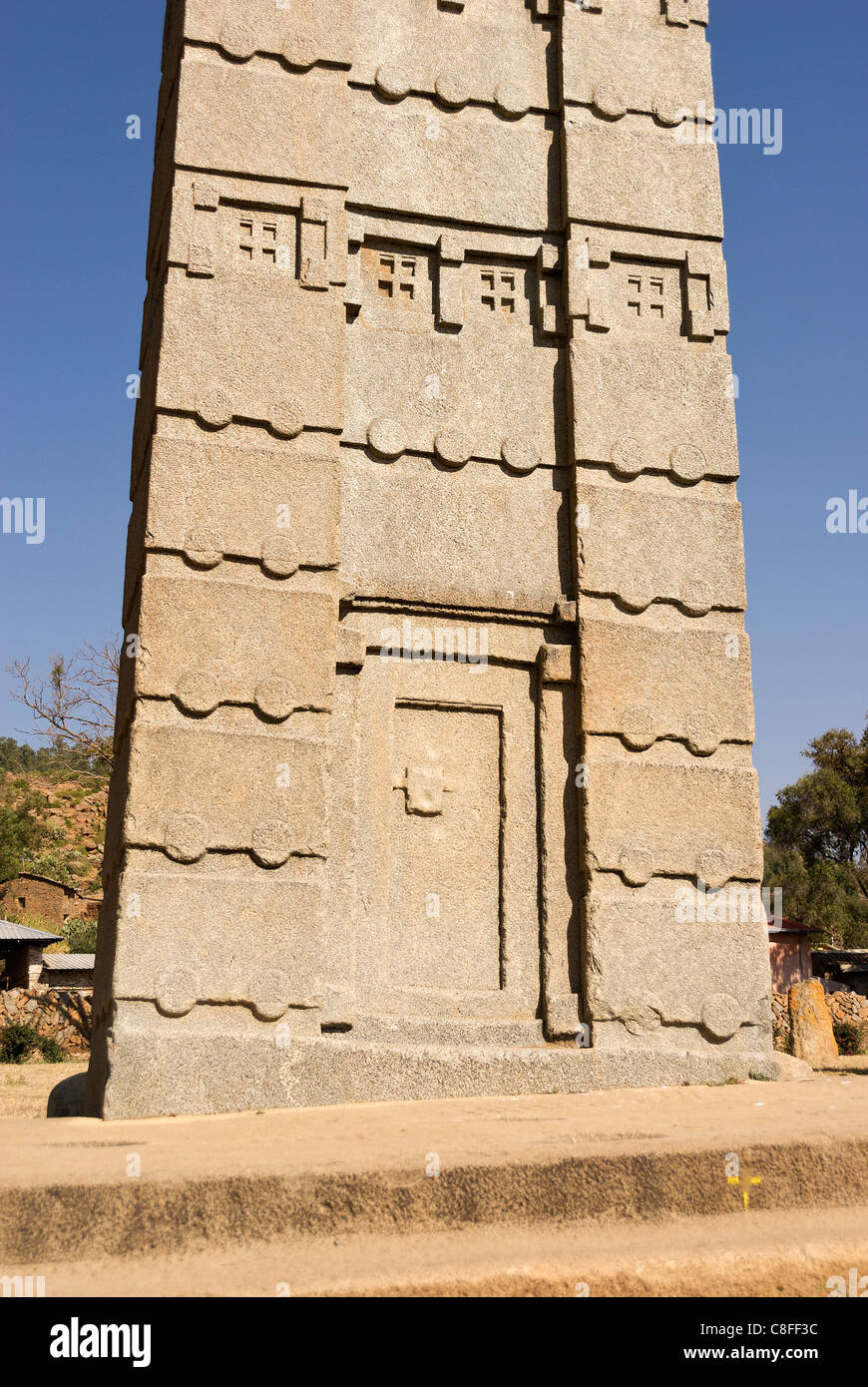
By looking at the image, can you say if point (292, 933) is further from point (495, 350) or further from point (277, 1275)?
point (495, 350)

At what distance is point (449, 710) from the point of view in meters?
6.70

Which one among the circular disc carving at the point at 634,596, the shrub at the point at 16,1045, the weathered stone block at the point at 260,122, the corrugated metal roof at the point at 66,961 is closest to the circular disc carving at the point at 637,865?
the circular disc carving at the point at 634,596

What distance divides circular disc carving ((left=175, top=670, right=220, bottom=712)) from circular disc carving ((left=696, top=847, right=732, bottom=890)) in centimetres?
274

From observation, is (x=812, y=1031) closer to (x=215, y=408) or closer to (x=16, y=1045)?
(x=215, y=408)

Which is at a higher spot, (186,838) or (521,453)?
(521,453)

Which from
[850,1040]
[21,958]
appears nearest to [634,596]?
[850,1040]

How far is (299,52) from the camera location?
6992 mm

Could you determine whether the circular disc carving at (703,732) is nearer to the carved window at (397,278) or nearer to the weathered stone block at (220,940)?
the weathered stone block at (220,940)

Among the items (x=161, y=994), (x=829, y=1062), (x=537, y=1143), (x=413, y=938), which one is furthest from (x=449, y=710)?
(x=829, y=1062)

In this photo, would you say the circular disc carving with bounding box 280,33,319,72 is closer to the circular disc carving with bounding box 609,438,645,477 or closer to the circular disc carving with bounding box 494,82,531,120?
the circular disc carving with bounding box 494,82,531,120

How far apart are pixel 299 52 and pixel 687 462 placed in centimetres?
327

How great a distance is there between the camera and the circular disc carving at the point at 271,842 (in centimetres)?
591

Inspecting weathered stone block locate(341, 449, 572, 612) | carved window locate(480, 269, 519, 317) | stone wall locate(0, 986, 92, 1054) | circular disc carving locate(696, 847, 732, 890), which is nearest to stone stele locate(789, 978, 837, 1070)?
circular disc carving locate(696, 847, 732, 890)

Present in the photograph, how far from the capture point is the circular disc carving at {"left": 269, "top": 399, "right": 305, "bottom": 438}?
647 centimetres
